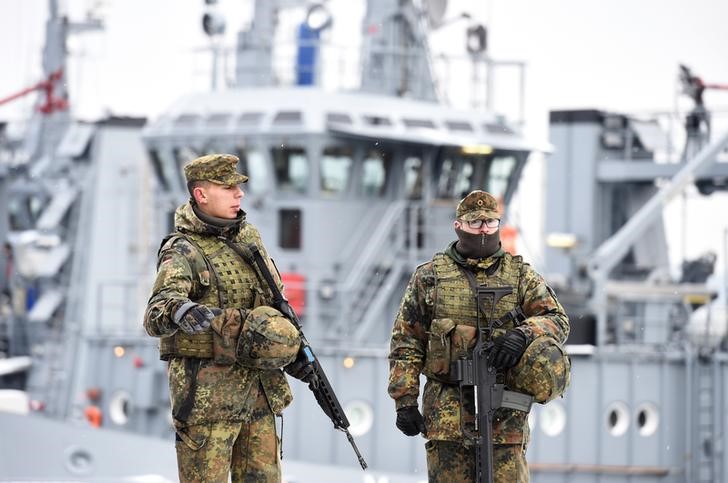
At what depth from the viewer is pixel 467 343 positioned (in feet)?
19.7

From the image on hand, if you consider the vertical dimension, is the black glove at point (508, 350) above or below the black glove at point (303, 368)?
above

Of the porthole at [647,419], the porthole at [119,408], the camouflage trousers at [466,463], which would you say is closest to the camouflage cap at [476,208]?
the camouflage trousers at [466,463]

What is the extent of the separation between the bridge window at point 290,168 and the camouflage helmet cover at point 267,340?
12.1 m

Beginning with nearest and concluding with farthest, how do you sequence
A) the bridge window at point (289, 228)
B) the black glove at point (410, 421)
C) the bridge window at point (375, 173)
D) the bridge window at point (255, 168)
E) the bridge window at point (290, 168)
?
the black glove at point (410, 421)
the bridge window at point (290, 168)
the bridge window at point (255, 168)
the bridge window at point (289, 228)
the bridge window at point (375, 173)

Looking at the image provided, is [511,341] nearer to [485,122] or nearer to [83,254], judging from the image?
[485,122]

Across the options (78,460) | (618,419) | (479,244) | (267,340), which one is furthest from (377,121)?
(267,340)

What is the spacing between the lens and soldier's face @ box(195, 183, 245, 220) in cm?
583

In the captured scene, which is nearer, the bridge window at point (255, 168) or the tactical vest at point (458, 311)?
the tactical vest at point (458, 311)

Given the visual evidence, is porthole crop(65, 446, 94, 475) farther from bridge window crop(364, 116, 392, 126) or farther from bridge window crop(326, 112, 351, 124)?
bridge window crop(364, 116, 392, 126)

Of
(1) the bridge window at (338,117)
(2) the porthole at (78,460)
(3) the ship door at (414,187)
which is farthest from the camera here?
(3) the ship door at (414,187)

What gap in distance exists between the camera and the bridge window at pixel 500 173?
1870 centimetres

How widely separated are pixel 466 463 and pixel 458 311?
592 millimetres

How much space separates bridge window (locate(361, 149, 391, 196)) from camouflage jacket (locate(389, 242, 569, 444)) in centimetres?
1191

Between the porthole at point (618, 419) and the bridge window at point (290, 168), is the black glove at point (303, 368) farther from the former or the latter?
the porthole at point (618, 419)
